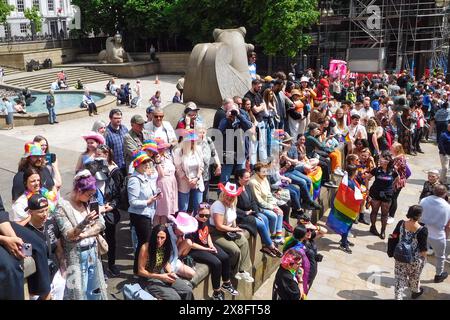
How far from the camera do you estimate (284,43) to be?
92.4ft

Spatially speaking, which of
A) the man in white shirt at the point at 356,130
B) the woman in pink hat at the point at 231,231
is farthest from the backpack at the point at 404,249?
the man in white shirt at the point at 356,130

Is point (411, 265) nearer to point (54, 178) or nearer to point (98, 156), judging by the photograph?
point (98, 156)

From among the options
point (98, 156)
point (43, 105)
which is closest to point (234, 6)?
point (43, 105)

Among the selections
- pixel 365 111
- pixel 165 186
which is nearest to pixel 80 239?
pixel 165 186

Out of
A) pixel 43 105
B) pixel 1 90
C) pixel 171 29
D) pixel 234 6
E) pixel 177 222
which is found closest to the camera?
pixel 177 222

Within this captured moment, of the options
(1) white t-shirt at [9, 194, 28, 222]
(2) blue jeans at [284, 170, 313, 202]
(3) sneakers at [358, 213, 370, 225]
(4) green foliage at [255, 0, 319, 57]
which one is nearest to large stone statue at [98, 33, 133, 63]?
(4) green foliage at [255, 0, 319, 57]

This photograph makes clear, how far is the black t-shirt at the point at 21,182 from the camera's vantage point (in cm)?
460

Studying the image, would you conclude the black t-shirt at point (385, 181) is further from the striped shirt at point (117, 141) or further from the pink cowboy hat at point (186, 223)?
the striped shirt at point (117, 141)

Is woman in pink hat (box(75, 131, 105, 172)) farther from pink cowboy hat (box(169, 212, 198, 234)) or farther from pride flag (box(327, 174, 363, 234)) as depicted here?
pride flag (box(327, 174, 363, 234))

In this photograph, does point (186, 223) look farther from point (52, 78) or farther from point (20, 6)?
point (20, 6)

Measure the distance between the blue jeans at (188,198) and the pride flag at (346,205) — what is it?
3009 millimetres

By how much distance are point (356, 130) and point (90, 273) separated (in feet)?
26.0

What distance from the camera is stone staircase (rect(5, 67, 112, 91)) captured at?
29.3m

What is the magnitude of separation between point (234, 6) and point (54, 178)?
26982 millimetres
